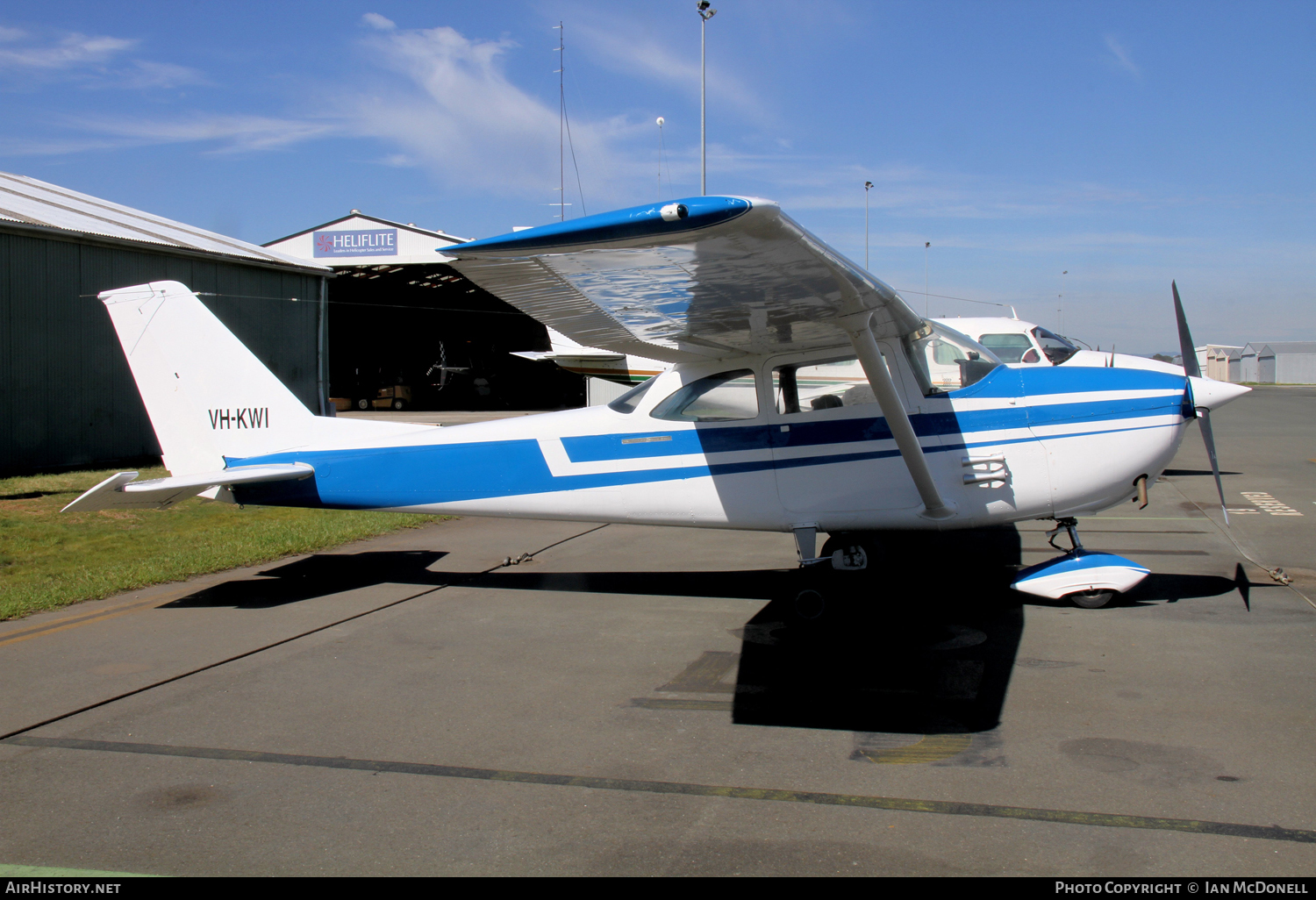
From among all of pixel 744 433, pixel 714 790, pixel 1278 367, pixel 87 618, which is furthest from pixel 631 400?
pixel 1278 367

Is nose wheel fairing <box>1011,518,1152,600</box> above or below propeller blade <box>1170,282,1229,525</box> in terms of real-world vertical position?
below

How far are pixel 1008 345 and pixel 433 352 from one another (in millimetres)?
37528

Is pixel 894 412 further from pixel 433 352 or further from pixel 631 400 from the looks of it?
pixel 433 352

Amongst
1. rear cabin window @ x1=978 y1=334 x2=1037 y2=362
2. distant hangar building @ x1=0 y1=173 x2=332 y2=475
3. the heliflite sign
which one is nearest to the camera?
rear cabin window @ x1=978 y1=334 x2=1037 y2=362

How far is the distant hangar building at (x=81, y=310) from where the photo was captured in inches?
566

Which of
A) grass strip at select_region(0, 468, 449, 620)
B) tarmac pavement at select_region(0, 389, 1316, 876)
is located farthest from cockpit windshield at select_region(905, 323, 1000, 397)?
grass strip at select_region(0, 468, 449, 620)

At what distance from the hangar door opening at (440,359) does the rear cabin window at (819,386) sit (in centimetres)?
3490

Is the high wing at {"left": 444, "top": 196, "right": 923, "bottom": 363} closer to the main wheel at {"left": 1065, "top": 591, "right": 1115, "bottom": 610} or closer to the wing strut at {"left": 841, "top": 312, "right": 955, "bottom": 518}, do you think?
the wing strut at {"left": 841, "top": 312, "right": 955, "bottom": 518}

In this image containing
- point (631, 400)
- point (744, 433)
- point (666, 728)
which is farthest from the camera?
point (631, 400)

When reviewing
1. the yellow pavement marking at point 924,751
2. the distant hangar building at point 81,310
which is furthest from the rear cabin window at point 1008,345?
the distant hangar building at point 81,310

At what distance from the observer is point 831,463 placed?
19.4 ft

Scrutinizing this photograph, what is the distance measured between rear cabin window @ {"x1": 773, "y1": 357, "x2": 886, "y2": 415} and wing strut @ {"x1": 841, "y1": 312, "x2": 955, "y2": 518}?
0.45 m

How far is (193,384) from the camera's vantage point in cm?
691

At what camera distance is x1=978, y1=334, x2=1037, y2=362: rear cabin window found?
13578mm
